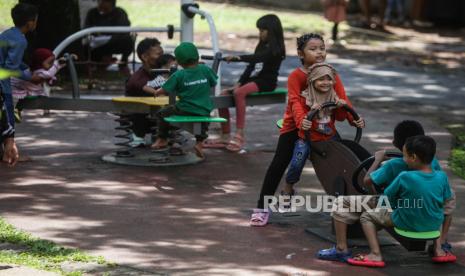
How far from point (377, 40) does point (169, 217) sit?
13.7 m

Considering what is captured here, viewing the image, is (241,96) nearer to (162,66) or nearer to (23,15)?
(162,66)

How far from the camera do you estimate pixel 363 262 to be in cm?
691

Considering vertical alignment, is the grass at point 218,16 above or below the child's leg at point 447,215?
above

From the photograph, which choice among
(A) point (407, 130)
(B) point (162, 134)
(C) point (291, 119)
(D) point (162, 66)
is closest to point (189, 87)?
(B) point (162, 134)

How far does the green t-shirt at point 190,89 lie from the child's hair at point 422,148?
11.2 feet

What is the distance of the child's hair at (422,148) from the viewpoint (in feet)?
21.9

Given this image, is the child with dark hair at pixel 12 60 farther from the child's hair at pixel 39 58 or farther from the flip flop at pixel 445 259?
the flip flop at pixel 445 259

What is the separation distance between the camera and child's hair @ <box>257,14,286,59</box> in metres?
10.6

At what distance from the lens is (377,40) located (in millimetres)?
21203

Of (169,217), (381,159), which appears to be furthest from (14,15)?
(381,159)

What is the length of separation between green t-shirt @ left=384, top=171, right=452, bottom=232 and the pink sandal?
4.32 metres

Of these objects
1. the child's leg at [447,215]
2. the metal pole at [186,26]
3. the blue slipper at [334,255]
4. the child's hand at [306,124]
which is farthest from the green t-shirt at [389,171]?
the metal pole at [186,26]

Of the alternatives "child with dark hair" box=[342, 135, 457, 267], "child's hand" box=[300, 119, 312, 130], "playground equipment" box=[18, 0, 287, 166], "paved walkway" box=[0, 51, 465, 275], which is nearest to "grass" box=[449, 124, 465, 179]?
"paved walkway" box=[0, 51, 465, 275]

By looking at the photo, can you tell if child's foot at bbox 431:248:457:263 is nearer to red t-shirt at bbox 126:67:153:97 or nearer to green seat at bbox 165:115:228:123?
green seat at bbox 165:115:228:123
